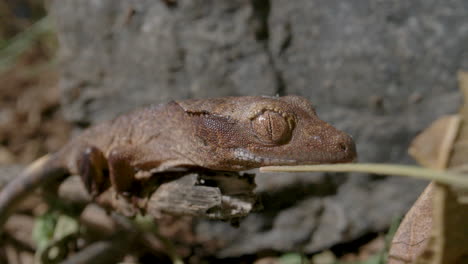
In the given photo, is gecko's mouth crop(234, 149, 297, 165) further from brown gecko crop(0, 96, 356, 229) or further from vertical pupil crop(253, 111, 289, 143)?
vertical pupil crop(253, 111, 289, 143)

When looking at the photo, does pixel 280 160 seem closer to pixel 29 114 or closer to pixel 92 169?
pixel 92 169

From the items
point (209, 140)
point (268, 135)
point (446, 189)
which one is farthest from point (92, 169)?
point (446, 189)

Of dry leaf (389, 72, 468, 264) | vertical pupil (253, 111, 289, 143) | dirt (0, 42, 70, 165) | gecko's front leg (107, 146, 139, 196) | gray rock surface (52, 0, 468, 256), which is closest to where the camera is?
dry leaf (389, 72, 468, 264)

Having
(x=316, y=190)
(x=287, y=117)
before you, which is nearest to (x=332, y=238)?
(x=316, y=190)

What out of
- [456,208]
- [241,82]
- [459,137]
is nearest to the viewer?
[459,137]

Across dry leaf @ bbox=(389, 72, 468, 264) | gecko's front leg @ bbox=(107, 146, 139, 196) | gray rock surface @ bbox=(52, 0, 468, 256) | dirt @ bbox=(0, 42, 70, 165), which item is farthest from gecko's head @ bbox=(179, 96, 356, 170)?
dirt @ bbox=(0, 42, 70, 165)

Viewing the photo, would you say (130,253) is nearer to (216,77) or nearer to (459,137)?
(216,77)

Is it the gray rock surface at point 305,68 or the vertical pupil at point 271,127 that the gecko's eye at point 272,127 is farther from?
the gray rock surface at point 305,68
